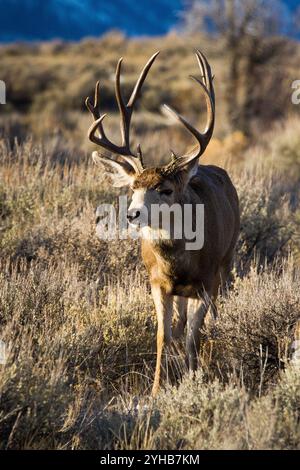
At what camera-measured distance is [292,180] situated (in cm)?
1487

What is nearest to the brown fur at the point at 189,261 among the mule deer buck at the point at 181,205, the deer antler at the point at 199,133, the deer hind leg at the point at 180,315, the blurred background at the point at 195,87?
the mule deer buck at the point at 181,205

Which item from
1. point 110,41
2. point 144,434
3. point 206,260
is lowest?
point 144,434

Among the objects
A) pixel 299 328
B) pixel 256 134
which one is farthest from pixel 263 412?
pixel 256 134

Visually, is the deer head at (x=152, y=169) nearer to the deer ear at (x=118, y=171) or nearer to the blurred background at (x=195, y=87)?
the deer ear at (x=118, y=171)

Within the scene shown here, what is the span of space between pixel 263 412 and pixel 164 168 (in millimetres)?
2288

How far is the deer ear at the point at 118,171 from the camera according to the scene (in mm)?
6699

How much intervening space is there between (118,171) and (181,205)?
0.64 meters

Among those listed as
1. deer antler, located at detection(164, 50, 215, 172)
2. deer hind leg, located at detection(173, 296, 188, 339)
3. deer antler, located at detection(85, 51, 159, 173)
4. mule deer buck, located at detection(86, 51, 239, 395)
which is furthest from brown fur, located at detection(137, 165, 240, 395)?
deer antler, located at detection(85, 51, 159, 173)

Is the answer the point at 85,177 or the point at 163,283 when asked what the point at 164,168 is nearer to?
the point at 163,283

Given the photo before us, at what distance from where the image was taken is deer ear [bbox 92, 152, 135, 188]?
22.0 ft

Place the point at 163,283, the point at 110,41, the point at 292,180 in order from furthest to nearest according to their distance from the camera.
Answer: the point at 110,41, the point at 292,180, the point at 163,283

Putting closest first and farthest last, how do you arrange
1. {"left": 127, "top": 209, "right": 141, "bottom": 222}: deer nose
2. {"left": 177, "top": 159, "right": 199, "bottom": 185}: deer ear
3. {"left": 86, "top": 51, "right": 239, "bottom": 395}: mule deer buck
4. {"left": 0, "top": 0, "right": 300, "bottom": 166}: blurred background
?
{"left": 127, "top": 209, "right": 141, "bottom": 222}: deer nose → {"left": 86, "top": 51, "right": 239, "bottom": 395}: mule deer buck → {"left": 177, "top": 159, "right": 199, "bottom": 185}: deer ear → {"left": 0, "top": 0, "right": 300, "bottom": 166}: blurred background

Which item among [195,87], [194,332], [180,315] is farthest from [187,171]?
[195,87]

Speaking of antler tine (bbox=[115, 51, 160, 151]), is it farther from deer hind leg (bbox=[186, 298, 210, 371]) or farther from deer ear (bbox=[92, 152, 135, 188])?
deer hind leg (bbox=[186, 298, 210, 371])
